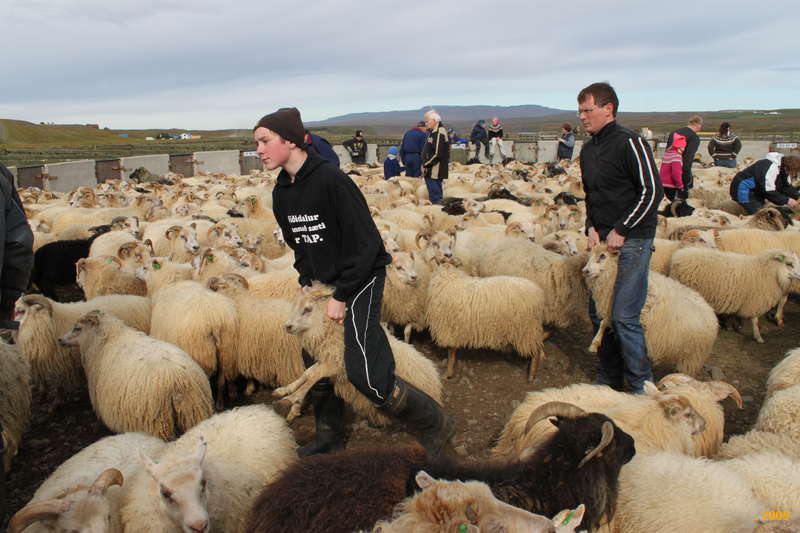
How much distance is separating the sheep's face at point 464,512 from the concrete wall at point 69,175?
57.4 ft

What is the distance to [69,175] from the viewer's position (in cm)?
1655

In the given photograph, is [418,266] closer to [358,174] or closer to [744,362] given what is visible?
[744,362]

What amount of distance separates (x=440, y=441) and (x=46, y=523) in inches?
82.7

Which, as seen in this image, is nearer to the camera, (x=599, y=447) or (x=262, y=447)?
(x=599, y=447)

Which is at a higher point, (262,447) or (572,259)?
(572,259)

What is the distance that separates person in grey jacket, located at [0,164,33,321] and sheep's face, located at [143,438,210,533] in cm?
115

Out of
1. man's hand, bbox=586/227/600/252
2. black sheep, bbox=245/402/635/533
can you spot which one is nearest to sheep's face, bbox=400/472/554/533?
black sheep, bbox=245/402/635/533

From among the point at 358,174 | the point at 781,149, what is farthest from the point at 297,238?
the point at 781,149

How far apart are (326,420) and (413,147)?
9.72m

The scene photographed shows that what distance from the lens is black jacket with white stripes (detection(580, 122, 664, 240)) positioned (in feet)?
12.4

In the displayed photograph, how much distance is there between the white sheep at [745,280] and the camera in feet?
19.7

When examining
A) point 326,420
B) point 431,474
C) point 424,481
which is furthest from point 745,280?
point 424,481

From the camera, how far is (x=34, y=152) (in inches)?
912

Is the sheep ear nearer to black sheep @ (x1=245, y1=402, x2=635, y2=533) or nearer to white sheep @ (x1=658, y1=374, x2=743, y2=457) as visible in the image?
black sheep @ (x1=245, y1=402, x2=635, y2=533)
